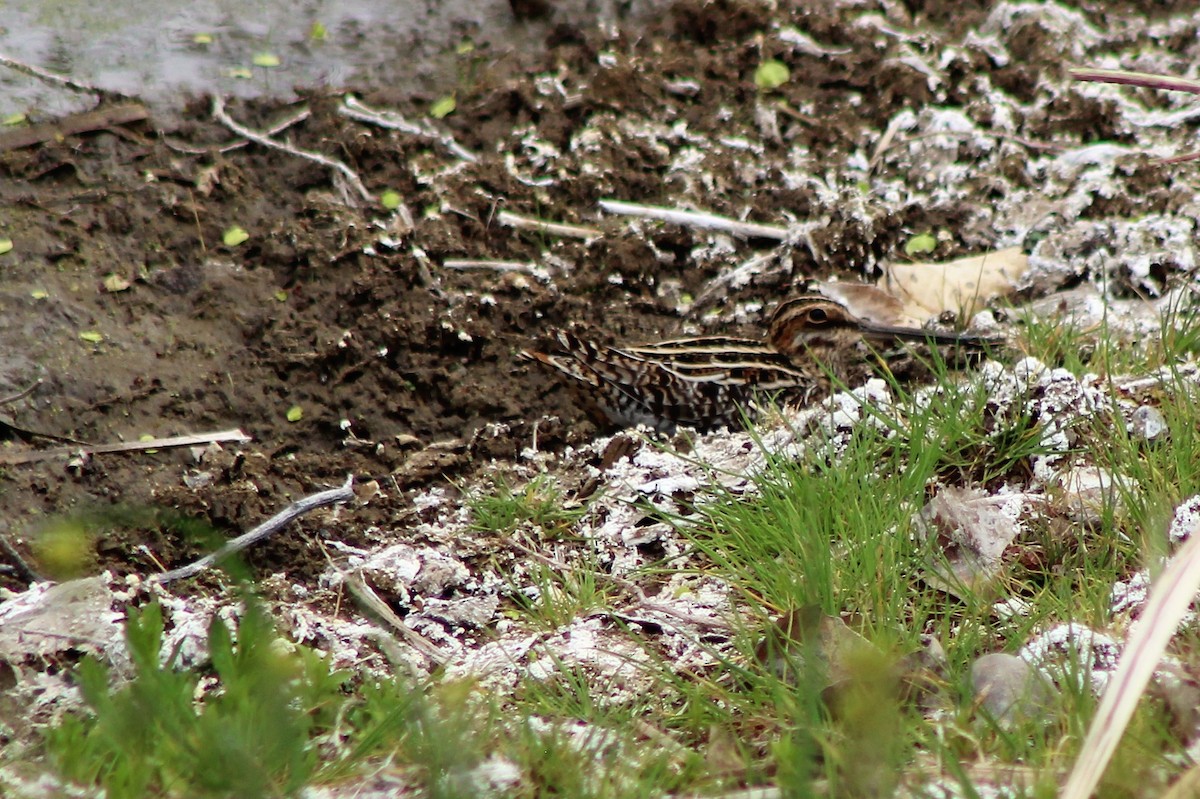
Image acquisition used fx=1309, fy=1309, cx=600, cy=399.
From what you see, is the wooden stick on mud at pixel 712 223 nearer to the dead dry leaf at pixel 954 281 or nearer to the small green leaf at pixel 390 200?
Result: the dead dry leaf at pixel 954 281

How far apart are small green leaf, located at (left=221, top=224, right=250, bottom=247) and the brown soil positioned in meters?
0.02

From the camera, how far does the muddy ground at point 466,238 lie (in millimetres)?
4043

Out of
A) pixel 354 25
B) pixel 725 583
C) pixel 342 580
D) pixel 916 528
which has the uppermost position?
pixel 354 25

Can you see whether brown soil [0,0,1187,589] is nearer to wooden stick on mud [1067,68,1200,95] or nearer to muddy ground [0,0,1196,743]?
muddy ground [0,0,1196,743]

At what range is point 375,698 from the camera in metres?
2.70

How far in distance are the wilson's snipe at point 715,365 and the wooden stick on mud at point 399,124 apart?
1244 millimetres

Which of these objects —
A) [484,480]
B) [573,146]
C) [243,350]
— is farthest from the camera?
[573,146]

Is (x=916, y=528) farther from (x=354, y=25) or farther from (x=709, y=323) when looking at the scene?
(x=354, y=25)

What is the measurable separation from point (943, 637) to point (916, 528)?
405 mm

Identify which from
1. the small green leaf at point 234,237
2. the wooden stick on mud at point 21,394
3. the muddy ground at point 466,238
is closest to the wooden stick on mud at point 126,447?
the muddy ground at point 466,238

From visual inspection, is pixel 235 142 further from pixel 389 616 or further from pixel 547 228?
pixel 389 616

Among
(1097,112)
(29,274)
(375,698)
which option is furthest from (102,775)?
(1097,112)

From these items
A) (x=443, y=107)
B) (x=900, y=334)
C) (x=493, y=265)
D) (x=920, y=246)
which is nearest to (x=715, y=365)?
(x=900, y=334)

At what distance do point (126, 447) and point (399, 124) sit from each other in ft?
6.38
